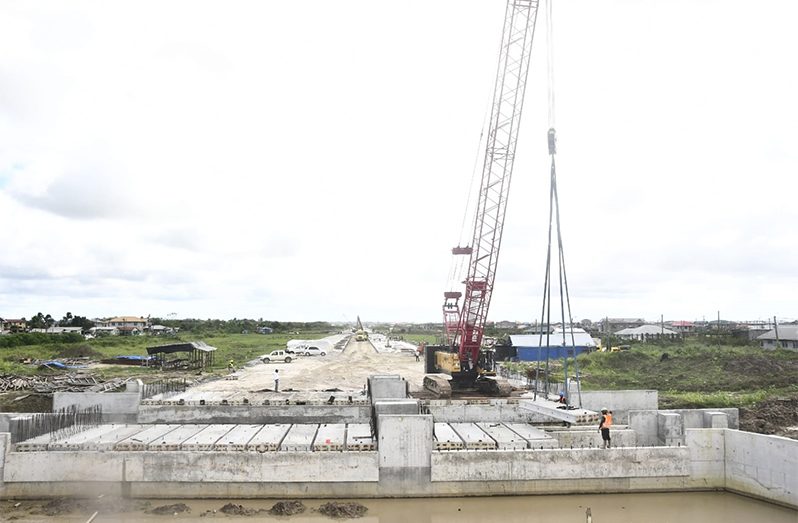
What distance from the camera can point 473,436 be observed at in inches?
744

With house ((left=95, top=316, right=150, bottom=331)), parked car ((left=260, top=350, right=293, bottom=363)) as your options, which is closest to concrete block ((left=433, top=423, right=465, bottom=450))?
parked car ((left=260, top=350, right=293, bottom=363))

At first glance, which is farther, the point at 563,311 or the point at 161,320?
the point at 161,320

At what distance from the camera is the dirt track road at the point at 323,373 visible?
36.7 metres

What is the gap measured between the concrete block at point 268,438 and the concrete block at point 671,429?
1194 centimetres

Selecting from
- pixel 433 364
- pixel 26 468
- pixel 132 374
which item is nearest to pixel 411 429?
pixel 26 468

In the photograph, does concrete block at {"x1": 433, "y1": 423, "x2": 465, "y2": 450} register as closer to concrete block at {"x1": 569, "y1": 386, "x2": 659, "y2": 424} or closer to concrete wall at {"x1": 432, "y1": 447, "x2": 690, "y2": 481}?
concrete wall at {"x1": 432, "y1": 447, "x2": 690, "y2": 481}

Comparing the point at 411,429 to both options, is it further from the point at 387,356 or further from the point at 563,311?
the point at 387,356

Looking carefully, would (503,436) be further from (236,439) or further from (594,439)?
(236,439)

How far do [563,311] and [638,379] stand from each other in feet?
75.9

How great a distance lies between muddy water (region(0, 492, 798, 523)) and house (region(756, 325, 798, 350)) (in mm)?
52676

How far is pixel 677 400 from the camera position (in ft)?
101

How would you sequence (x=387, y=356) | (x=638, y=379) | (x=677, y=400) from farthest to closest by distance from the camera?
(x=387, y=356)
(x=638, y=379)
(x=677, y=400)

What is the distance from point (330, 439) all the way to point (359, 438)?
92 cm

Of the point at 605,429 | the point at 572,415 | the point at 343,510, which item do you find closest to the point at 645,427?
the point at 572,415
